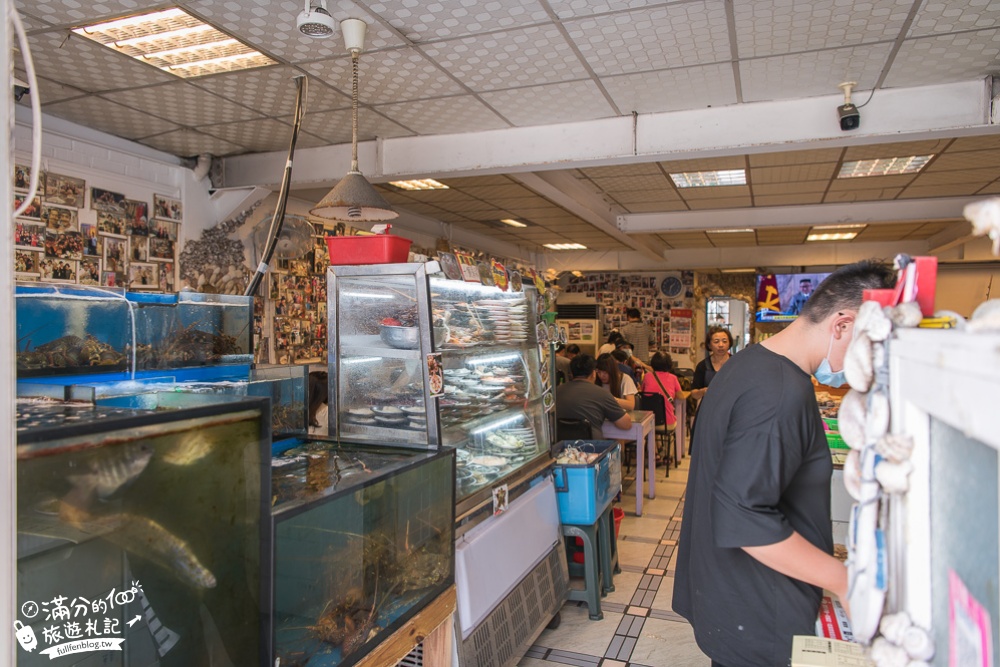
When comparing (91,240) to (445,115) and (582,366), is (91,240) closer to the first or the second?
(445,115)

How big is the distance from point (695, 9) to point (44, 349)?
2889mm

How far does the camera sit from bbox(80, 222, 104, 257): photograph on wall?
4.63 m

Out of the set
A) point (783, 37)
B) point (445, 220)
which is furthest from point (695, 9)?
point (445, 220)

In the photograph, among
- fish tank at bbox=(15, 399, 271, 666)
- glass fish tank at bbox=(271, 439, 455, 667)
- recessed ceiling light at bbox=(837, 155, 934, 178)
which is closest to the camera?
fish tank at bbox=(15, 399, 271, 666)

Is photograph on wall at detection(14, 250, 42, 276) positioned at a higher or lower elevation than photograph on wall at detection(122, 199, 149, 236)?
lower

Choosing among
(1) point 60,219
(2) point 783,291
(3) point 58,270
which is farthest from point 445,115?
(2) point 783,291

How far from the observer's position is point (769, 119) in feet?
14.3

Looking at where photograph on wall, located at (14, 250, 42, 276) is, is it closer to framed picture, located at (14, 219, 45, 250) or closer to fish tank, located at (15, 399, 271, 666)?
framed picture, located at (14, 219, 45, 250)

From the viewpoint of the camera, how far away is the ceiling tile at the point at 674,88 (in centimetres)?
390

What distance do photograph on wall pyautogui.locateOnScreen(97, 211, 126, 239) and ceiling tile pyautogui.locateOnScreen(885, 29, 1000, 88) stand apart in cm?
497

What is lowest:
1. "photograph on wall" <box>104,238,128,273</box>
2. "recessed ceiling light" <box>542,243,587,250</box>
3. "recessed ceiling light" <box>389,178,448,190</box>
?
"photograph on wall" <box>104,238,128,273</box>

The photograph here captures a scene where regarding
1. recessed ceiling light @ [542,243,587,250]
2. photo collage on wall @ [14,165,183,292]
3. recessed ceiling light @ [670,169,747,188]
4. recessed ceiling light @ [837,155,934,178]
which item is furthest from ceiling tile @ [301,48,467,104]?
recessed ceiling light @ [542,243,587,250]

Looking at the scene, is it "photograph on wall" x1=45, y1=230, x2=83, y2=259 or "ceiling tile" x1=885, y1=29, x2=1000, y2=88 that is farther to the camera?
"photograph on wall" x1=45, y1=230, x2=83, y2=259

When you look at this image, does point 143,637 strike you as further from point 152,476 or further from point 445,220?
point 445,220
